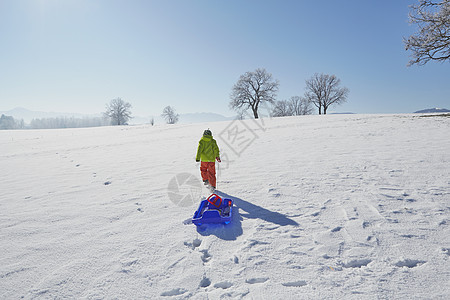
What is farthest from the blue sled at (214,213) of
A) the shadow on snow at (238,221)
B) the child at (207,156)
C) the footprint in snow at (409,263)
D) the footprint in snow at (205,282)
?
the footprint in snow at (409,263)

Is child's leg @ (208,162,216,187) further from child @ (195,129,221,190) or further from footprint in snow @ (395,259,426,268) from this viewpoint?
footprint in snow @ (395,259,426,268)

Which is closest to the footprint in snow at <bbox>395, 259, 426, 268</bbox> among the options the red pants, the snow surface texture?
the snow surface texture

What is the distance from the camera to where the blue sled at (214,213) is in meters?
3.62

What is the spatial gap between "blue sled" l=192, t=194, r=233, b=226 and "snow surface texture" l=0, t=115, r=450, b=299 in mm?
150

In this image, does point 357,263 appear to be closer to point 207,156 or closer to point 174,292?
point 174,292

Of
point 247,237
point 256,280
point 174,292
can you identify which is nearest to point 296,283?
point 256,280

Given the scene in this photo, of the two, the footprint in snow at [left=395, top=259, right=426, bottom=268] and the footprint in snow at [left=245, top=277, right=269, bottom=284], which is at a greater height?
the footprint in snow at [left=395, top=259, right=426, bottom=268]

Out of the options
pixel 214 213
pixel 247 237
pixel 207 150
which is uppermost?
pixel 207 150

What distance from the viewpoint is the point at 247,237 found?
10.6ft

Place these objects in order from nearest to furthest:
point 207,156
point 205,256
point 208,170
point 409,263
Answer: point 409,263 < point 205,256 < point 207,156 < point 208,170

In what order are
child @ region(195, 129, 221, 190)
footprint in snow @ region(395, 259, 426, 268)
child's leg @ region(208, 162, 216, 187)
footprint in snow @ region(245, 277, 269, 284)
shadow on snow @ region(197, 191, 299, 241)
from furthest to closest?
child @ region(195, 129, 221, 190) → child's leg @ region(208, 162, 216, 187) → shadow on snow @ region(197, 191, 299, 241) → footprint in snow @ region(395, 259, 426, 268) → footprint in snow @ region(245, 277, 269, 284)

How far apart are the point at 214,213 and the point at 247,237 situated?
74 centimetres

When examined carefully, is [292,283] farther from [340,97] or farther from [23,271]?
[340,97]

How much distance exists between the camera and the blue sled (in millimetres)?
3617
